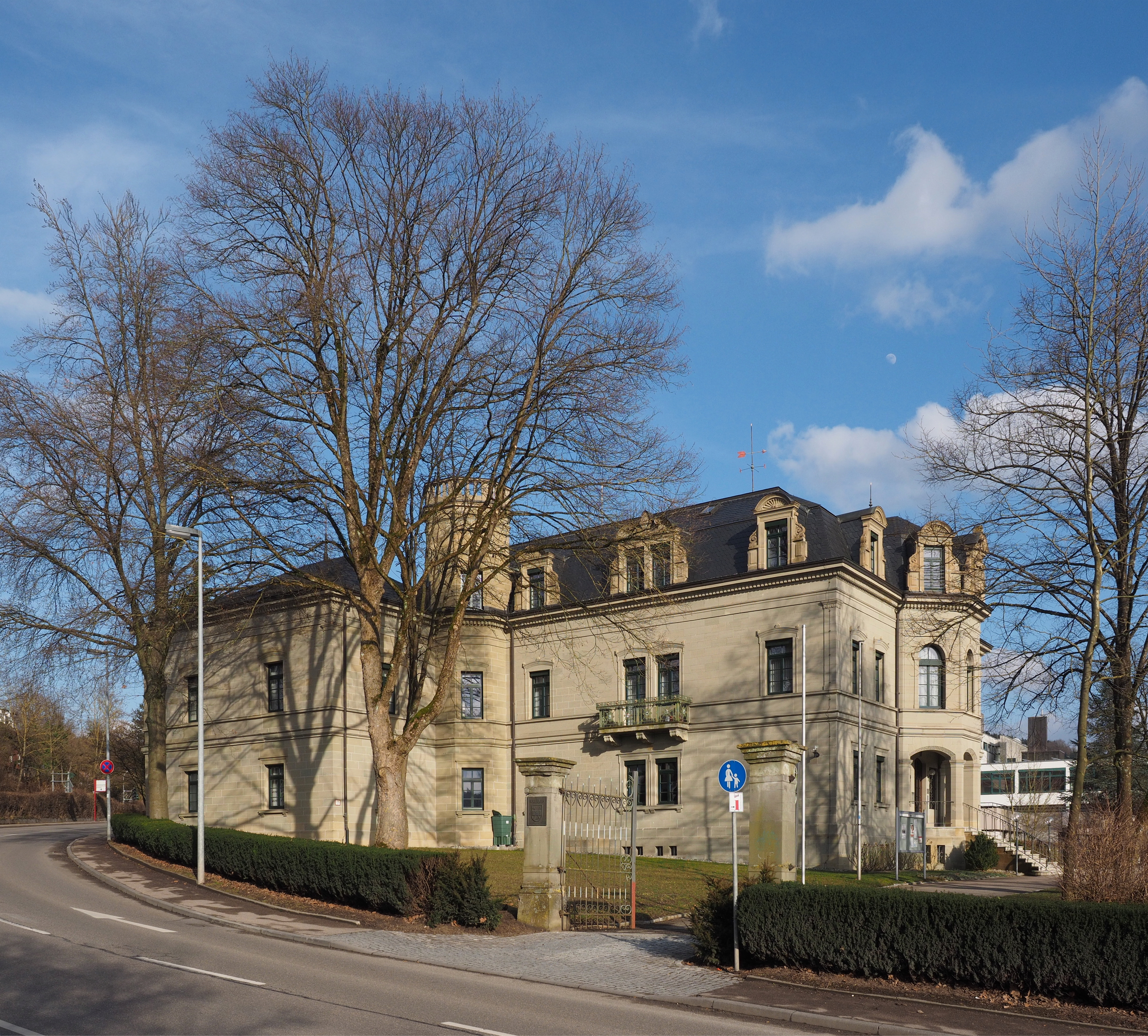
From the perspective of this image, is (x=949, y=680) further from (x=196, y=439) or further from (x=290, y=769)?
(x=196, y=439)

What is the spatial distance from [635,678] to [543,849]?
23272 millimetres

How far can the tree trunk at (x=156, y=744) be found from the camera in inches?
1316

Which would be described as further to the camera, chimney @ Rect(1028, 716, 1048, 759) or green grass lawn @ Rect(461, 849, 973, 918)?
chimney @ Rect(1028, 716, 1048, 759)

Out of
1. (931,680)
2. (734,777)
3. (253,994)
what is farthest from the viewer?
(931,680)

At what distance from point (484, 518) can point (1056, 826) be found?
14.4 m

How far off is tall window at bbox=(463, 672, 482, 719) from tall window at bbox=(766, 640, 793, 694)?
12.6 meters

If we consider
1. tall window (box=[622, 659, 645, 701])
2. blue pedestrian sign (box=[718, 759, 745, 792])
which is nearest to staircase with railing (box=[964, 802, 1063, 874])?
tall window (box=[622, 659, 645, 701])

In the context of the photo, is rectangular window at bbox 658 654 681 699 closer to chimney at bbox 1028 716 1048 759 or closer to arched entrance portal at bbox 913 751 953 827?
arched entrance portal at bbox 913 751 953 827

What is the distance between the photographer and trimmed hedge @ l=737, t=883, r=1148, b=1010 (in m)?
11.9

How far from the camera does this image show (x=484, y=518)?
1057 inches

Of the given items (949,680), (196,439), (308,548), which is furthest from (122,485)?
(949,680)

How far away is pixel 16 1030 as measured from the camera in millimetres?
10422

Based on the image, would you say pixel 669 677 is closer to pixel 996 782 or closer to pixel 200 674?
pixel 200 674

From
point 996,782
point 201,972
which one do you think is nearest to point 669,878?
point 201,972
